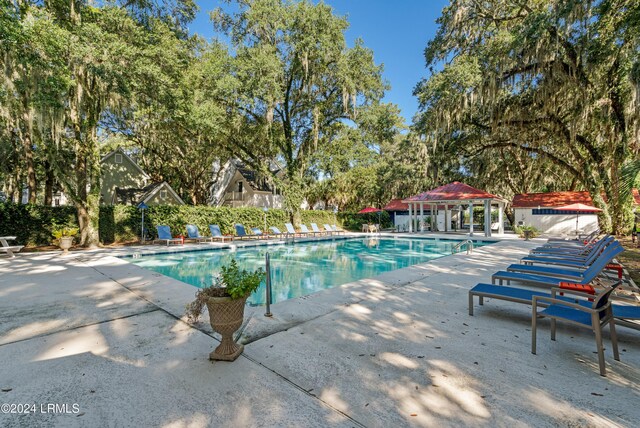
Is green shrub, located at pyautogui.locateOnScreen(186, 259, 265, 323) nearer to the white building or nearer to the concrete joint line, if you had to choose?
→ the concrete joint line

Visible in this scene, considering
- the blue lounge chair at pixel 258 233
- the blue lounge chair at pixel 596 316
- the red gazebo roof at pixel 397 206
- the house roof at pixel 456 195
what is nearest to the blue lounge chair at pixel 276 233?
the blue lounge chair at pixel 258 233

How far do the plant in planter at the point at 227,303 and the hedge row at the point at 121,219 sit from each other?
14.0 m

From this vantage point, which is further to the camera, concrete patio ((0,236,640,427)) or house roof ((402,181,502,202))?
house roof ((402,181,502,202))

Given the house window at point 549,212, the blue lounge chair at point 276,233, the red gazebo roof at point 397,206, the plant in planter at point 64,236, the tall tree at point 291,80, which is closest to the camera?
the plant in planter at point 64,236

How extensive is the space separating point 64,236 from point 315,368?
501 inches

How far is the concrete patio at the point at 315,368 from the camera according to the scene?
6.50ft

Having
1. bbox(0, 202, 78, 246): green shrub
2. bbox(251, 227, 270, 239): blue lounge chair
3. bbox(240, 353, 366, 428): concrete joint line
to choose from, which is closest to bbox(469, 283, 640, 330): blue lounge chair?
bbox(240, 353, 366, 428): concrete joint line

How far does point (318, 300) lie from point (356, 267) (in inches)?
212

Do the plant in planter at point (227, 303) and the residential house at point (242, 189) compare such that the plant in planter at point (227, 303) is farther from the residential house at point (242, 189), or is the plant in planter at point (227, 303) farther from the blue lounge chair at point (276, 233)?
the residential house at point (242, 189)

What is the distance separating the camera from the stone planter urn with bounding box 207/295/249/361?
2.53 m

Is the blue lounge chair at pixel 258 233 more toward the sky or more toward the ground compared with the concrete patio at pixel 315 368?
more toward the sky

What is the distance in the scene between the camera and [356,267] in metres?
9.84

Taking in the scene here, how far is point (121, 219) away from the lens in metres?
13.9

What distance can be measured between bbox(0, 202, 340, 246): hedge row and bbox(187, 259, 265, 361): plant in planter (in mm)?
14043
